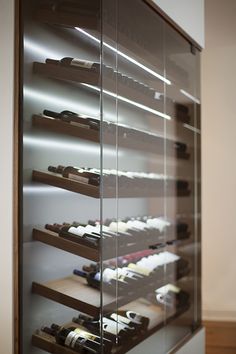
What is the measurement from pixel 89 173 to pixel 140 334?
896 mm

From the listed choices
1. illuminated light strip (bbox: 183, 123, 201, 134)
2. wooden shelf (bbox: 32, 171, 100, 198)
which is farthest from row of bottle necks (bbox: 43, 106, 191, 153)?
illuminated light strip (bbox: 183, 123, 201, 134)

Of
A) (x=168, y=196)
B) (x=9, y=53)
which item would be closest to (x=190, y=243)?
(x=168, y=196)

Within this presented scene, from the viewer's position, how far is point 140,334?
8.13ft

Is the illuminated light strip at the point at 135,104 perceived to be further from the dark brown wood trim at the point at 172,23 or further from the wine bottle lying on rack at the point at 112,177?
the dark brown wood trim at the point at 172,23

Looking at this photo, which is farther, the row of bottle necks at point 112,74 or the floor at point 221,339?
the floor at point 221,339

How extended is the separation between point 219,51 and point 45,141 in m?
2.97

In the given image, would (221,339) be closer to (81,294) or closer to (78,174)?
(81,294)

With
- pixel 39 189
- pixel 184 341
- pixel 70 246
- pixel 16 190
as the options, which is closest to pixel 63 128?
pixel 39 189

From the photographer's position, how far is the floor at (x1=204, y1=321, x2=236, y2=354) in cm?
427

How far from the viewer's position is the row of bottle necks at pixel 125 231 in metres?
2.09

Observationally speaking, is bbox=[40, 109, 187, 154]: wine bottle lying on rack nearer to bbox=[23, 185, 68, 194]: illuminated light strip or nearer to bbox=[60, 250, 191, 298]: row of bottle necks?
bbox=[23, 185, 68, 194]: illuminated light strip

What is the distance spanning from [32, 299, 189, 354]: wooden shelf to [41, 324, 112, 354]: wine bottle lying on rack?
2cm

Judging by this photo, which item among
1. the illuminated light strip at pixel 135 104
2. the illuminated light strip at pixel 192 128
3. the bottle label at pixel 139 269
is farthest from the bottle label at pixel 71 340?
the illuminated light strip at pixel 192 128

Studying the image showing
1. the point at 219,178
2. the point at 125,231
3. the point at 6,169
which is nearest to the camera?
the point at 6,169
